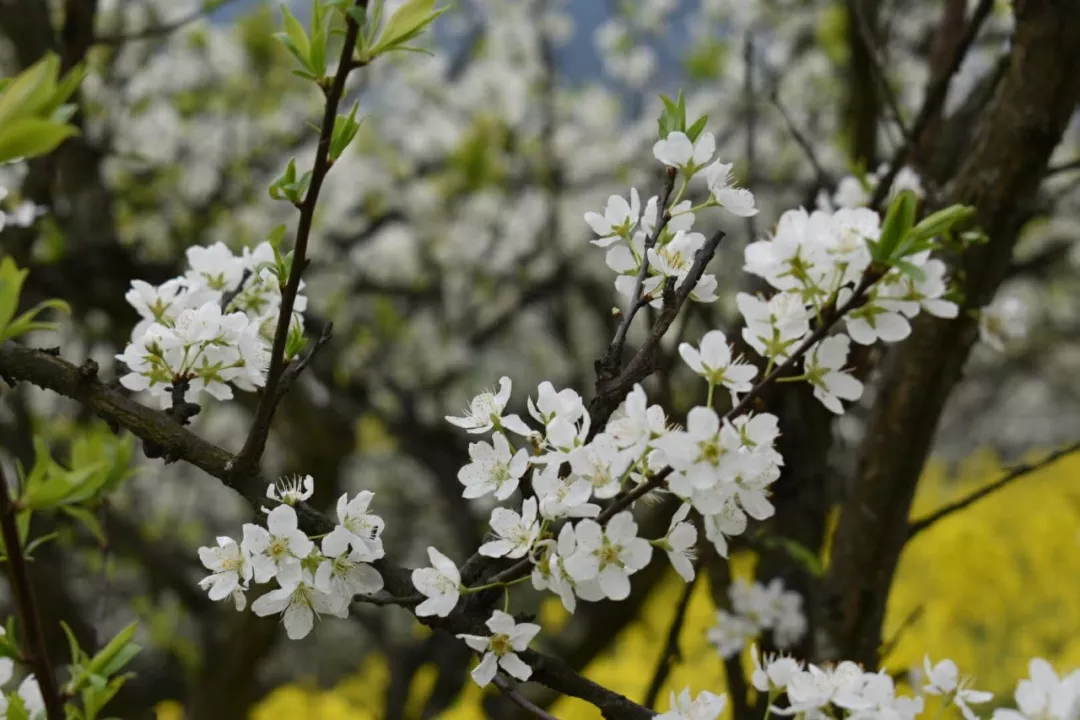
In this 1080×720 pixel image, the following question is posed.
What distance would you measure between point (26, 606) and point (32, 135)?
0.69 feet

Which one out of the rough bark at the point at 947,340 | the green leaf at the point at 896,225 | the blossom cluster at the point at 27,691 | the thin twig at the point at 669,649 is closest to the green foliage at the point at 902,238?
the green leaf at the point at 896,225

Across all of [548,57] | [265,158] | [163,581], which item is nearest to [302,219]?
[163,581]

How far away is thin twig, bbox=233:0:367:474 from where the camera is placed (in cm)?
43

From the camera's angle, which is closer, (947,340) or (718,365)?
(718,365)

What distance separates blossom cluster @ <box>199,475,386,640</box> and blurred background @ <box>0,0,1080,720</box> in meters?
0.88

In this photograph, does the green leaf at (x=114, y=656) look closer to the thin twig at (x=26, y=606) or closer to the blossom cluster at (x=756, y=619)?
the thin twig at (x=26, y=606)

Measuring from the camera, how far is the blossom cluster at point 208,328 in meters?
0.59

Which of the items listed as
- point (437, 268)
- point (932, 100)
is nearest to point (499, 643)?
point (932, 100)

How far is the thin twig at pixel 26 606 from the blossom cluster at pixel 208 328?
0.17 metres

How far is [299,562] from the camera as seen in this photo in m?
0.52

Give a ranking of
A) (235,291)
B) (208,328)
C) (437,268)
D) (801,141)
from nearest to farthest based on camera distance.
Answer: (208,328)
(235,291)
(801,141)
(437,268)

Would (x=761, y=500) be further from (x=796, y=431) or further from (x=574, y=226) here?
(x=574, y=226)

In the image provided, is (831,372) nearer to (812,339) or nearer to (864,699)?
(812,339)

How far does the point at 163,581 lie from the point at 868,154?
2008 mm
